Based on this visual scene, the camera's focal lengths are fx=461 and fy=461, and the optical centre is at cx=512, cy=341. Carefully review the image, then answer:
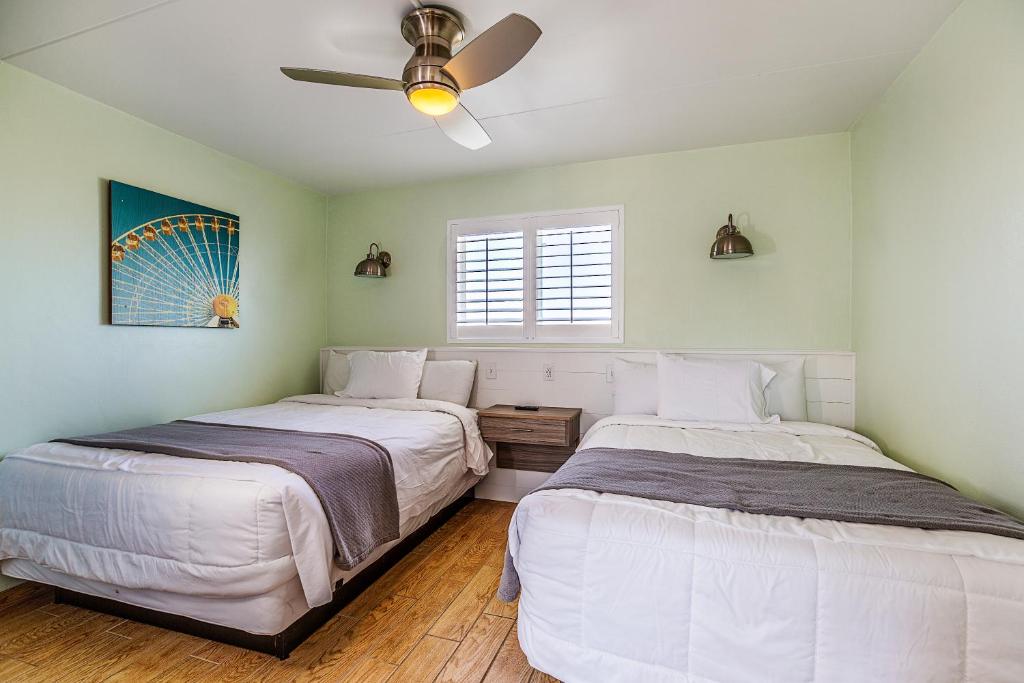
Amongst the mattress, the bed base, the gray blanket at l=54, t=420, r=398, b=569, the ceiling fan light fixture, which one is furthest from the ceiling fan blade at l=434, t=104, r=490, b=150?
the bed base

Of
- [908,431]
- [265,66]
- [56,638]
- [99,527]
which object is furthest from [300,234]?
[908,431]

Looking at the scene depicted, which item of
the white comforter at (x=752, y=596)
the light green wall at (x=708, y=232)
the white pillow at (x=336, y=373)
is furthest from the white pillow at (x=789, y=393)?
the white pillow at (x=336, y=373)

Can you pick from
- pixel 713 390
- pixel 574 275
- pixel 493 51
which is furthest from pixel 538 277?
pixel 493 51

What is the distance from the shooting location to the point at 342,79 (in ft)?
5.90

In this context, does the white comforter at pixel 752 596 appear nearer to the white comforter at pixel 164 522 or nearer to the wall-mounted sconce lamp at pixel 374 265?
the white comforter at pixel 164 522

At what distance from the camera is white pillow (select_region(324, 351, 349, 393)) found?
12.2 feet

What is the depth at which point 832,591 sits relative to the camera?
1.09m

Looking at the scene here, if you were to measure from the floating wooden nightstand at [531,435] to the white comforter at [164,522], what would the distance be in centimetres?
145

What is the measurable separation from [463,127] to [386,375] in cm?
193

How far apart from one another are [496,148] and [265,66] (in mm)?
1377

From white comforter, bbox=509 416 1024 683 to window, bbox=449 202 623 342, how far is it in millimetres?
1980

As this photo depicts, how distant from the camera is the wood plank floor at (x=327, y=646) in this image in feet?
5.22

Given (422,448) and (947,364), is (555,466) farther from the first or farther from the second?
(947,364)

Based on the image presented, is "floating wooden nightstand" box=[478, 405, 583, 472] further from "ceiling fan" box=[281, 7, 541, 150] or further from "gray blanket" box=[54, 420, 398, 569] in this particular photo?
"ceiling fan" box=[281, 7, 541, 150]
